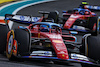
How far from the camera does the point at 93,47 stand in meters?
5.72

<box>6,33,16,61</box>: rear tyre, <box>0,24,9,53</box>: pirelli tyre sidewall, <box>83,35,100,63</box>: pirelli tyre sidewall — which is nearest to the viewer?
<box>83,35,100,63</box>: pirelli tyre sidewall

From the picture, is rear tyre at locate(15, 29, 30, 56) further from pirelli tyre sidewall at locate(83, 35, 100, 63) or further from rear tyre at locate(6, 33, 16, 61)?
pirelli tyre sidewall at locate(83, 35, 100, 63)

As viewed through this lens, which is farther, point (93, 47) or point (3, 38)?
point (3, 38)

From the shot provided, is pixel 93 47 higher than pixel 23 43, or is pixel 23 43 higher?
pixel 23 43

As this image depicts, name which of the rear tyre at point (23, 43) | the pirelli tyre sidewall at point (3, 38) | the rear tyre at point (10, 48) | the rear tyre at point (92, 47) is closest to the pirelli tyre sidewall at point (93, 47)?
the rear tyre at point (92, 47)

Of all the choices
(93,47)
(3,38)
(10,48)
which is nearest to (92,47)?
(93,47)

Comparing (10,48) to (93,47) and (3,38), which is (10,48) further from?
(93,47)

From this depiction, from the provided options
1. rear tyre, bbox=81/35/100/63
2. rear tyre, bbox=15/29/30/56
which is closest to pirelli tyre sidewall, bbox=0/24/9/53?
rear tyre, bbox=15/29/30/56

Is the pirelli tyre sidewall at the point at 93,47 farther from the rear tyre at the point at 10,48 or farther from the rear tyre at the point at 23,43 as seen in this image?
the rear tyre at the point at 10,48

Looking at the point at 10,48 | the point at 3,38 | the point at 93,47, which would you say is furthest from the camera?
the point at 3,38

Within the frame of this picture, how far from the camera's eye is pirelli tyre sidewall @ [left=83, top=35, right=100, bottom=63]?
18.8 feet

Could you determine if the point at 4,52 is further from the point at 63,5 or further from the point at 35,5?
the point at 63,5

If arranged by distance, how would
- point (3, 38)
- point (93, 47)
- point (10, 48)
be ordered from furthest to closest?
1. point (3, 38)
2. point (10, 48)
3. point (93, 47)

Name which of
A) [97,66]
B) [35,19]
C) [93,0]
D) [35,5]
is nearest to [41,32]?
[97,66]
